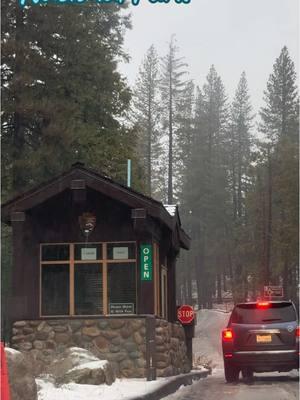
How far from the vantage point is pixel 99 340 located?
17.0 metres

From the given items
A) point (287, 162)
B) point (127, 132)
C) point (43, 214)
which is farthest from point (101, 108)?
point (287, 162)

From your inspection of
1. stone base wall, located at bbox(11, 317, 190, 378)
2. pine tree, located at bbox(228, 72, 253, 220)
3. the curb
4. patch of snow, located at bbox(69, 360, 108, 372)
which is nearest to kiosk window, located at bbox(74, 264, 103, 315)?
stone base wall, located at bbox(11, 317, 190, 378)

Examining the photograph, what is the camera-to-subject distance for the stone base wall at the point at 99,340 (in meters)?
16.7

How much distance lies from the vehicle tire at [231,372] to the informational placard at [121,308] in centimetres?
257

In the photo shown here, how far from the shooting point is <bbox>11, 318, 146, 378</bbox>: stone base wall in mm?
Result: 16703

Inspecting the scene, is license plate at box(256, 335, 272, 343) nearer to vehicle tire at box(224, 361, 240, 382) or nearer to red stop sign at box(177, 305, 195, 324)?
vehicle tire at box(224, 361, 240, 382)

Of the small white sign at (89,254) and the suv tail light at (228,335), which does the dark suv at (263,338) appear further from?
the small white sign at (89,254)

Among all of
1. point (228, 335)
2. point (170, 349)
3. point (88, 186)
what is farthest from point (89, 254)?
point (228, 335)

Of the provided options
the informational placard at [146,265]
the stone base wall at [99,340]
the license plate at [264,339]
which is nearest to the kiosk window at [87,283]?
the stone base wall at [99,340]

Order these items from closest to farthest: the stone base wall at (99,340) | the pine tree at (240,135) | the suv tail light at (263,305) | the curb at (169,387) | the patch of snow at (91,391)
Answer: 1. the patch of snow at (91,391)
2. the curb at (169,387)
3. the stone base wall at (99,340)
4. the suv tail light at (263,305)
5. the pine tree at (240,135)

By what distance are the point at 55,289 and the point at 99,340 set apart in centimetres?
172

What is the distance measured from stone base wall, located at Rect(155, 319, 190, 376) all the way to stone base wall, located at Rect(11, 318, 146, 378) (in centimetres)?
55

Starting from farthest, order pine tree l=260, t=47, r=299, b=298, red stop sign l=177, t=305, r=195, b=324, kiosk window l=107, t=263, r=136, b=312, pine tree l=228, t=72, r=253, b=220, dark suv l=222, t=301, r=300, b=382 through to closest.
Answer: pine tree l=228, t=72, r=253, b=220, pine tree l=260, t=47, r=299, b=298, red stop sign l=177, t=305, r=195, b=324, kiosk window l=107, t=263, r=136, b=312, dark suv l=222, t=301, r=300, b=382

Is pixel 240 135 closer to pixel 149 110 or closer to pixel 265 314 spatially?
pixel 149 110
